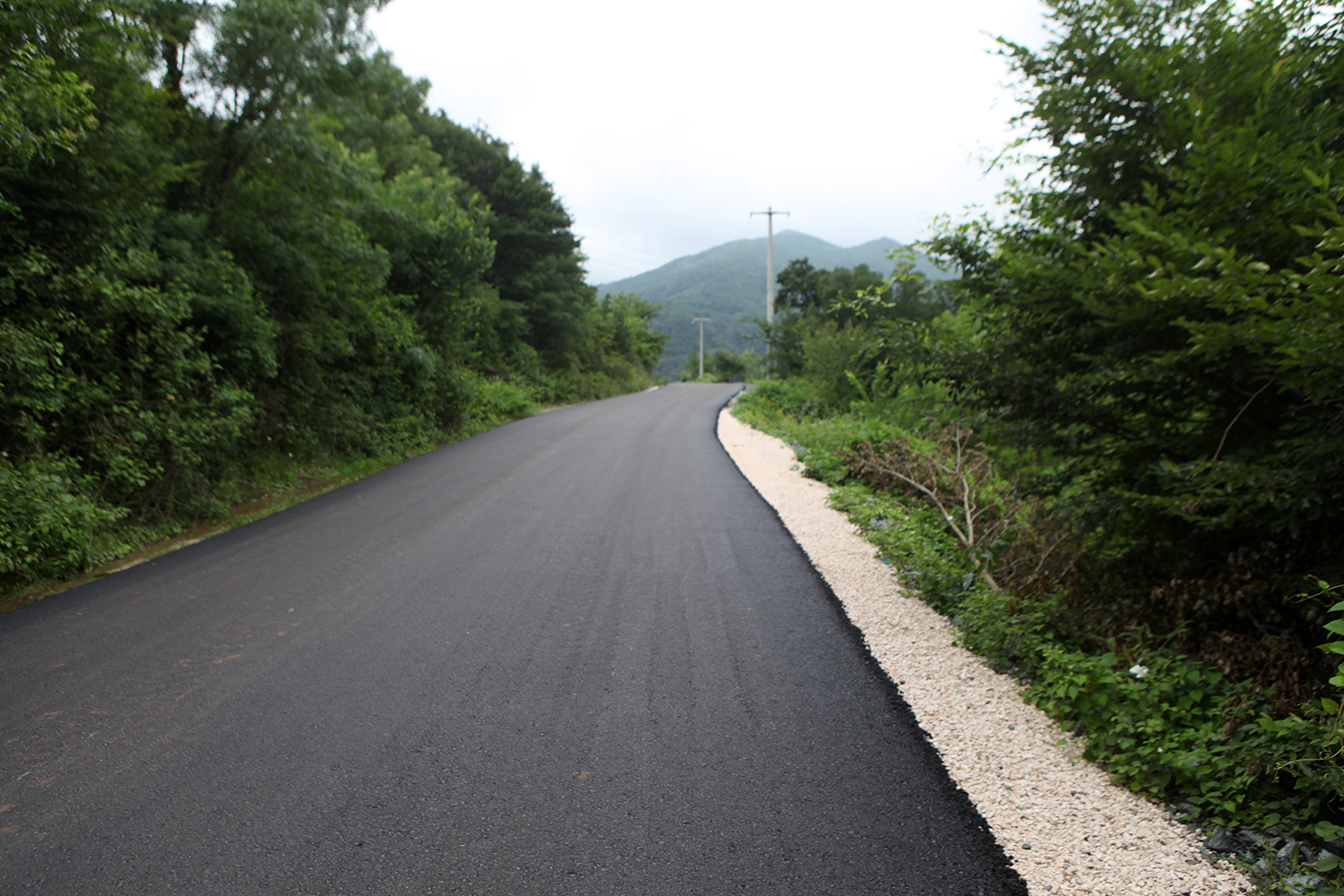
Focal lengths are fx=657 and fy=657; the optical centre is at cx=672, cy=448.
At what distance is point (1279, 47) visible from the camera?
10.5 feet

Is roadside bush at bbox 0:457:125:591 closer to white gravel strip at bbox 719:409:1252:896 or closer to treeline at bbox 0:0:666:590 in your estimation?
treeline at bbox 0:0:666:590

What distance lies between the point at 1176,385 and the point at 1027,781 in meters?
2.06

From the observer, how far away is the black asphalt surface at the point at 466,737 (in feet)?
7.66

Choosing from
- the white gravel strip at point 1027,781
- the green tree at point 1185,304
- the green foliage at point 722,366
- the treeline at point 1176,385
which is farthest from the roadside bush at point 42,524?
the green foliage at point 722,366

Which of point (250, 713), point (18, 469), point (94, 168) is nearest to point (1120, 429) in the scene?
point (250, 713)

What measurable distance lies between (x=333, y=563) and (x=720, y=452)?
8106mm

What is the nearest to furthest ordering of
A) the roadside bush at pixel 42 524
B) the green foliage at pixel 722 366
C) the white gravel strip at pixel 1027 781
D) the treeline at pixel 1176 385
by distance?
the white gravel strip at pixel 1027 781 → the treeline at pixel 1176 385 → the roadside bush at pixel 42 524 → the green foliage at pixel 722 366

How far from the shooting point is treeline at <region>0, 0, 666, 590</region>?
215 inches

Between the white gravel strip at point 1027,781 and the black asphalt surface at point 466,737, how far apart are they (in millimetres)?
139

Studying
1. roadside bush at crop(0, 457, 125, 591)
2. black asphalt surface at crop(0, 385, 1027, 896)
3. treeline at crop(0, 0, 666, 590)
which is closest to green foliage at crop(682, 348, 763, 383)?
treeline at crop(0, 0, 666, 590)

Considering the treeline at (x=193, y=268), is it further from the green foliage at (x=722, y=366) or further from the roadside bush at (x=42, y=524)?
the green foliage at (x=722, y=366)

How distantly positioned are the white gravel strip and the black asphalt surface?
0.14m

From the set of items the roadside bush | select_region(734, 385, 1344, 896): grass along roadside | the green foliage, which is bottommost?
select_region(734, 385, 1344, 896): grass along roadside

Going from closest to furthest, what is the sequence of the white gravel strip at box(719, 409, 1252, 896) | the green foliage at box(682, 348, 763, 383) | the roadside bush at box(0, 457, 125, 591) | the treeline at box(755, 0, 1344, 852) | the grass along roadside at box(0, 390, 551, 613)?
the white gravel strip at box(719, 409, 1252, 896), the treeline at box(755, 0, 1344, 852), the roadside bush at box(0, 457, 125, 591), the grass along roadside at box(0, 390, 551, 613), the green foliage at box(682, 348, 763, 383)
